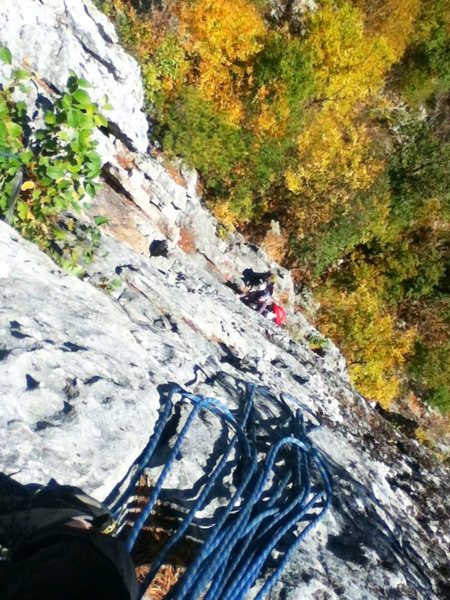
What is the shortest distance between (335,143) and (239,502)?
16.3 m

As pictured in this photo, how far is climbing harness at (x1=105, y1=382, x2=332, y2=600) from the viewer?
3.25 m

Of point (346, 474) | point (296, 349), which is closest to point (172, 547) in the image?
point (346, 474)

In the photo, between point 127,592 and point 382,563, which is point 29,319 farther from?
point 382,563

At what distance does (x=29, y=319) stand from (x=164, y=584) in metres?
1.94

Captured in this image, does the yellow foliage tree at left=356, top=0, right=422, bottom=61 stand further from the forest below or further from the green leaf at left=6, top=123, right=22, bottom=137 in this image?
the green leaf at left=6, top=123, right=22, bottom=137

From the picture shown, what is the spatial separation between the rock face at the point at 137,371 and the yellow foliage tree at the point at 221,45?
4910 millimetres

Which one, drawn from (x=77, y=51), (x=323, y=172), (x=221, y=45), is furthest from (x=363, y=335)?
(x=77, y=51)

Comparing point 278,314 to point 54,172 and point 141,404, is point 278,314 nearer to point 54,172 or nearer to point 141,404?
point 54,172

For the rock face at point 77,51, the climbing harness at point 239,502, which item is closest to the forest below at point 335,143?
the rock face at point 77,51

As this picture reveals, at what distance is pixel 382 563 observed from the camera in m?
4.25

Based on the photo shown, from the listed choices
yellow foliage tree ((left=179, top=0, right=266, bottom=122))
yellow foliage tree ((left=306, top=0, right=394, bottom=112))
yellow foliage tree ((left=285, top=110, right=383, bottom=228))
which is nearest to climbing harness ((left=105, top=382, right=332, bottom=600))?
yellow foliage tree ((left=179, top=0, right=266, bottom=122))

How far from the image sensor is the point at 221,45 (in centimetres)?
1567

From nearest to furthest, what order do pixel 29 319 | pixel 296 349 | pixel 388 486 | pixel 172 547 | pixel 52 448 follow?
pixel 52 448 < pixel 172 547 < pixel 29 319 < pixel 388 486 < pixel 296 349

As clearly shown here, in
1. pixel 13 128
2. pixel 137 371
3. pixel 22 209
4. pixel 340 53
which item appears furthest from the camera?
pixel 340 53
